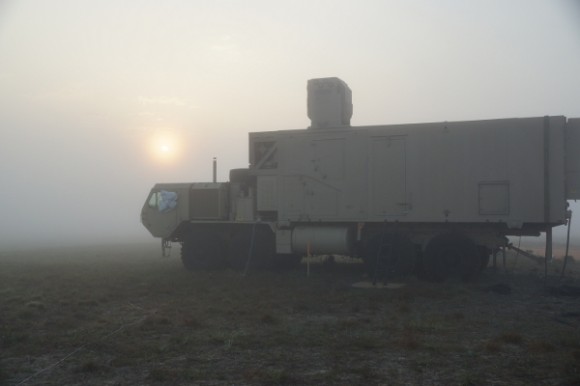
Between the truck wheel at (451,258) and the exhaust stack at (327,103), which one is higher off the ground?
the exhaust stack at (327,103)

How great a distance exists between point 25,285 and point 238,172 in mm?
8228

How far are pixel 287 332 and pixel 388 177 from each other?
28.6 ft

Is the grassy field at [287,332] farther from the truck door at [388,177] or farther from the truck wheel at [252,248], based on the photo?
the truck door at [388,177]

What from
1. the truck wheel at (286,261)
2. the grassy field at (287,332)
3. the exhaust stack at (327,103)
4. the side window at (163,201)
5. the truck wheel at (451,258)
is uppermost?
the exhaust stack at (327,103)

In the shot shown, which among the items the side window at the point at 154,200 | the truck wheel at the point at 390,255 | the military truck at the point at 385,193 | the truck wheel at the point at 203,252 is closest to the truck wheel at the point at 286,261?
the military truck at the point at 385,193

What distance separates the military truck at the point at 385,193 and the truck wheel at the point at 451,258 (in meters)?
0.03

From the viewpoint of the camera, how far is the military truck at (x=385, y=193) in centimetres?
1592

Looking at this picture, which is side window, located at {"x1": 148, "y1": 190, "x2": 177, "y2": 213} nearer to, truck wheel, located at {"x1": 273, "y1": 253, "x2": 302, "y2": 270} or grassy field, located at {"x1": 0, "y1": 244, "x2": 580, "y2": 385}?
grassy field, located at {"x1": 0, "y1": 244, "x2": 580, "y2": 385}

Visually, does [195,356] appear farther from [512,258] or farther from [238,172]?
[512,258]

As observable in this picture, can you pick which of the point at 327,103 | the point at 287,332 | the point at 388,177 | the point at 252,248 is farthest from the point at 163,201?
the point at 287,332

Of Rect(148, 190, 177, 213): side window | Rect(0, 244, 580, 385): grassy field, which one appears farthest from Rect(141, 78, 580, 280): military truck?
Rect(0, 244, 580, 385): grassy field

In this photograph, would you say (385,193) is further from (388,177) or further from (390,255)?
(390,255)

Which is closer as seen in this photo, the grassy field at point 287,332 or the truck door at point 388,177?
the grassy field at point 287,332

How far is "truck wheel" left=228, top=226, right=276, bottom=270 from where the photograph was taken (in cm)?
1962
